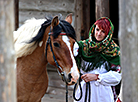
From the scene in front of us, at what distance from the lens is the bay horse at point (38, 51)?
2395mm

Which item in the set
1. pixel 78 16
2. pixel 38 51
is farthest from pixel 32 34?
pixel 78 16

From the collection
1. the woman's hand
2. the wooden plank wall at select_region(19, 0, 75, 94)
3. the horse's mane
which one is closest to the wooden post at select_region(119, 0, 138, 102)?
the horse's mane

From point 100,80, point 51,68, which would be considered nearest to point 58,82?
point 51,68

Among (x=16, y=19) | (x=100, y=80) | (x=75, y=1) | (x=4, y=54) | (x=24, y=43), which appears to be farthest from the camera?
(x=75, y=1)

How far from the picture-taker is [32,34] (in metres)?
2.55

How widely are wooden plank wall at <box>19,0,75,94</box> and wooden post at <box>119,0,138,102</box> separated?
3.37 m

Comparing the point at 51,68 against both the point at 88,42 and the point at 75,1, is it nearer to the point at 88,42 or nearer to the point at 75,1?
the point at 75,1

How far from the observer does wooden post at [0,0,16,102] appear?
983 mm

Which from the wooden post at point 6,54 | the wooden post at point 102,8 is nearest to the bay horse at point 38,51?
the wooden post at point 102,8

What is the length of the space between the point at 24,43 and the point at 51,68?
2.14 metres

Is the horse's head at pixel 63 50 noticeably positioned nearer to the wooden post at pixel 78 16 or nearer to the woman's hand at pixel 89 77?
the woman's hand at pixel 89 77

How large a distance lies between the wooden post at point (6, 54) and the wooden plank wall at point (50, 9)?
355 cm

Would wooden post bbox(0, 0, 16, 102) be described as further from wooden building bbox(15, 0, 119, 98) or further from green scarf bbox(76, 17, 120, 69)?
wooden building bbox(15, 0, 119, 98)

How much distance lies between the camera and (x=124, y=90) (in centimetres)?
123
